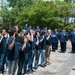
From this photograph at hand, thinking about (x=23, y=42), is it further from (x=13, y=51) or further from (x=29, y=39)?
(x=29, y=39)

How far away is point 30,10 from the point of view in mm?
37281

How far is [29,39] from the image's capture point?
1103cm

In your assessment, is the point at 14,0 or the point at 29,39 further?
the point at 14,0

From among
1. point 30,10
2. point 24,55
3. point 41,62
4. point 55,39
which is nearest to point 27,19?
point 30,10

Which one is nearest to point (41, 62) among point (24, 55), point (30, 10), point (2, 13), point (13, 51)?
point (24, 55)

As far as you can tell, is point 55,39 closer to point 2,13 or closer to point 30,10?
point 30,10

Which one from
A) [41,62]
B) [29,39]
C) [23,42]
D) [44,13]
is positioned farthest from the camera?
[44,13]

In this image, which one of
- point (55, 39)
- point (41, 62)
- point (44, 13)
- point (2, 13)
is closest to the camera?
point (41, 62)

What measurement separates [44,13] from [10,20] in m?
12.0

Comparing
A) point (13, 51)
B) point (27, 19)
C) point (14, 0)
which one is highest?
point (14, 0)

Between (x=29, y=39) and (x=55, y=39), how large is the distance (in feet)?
35.0

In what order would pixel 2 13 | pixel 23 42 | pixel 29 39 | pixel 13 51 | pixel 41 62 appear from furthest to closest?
pixel 2 13 → pixel 41 62 → pixel 29 39 → pixel 23 42 → pixel 13 51

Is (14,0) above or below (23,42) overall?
above

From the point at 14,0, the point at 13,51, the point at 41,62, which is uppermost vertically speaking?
the point at 14,0
